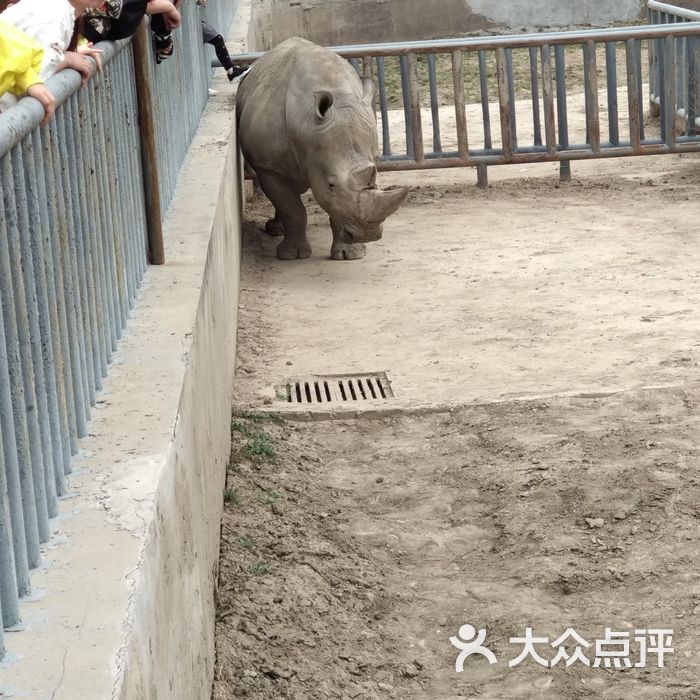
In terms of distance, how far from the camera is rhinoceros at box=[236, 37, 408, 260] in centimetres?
819

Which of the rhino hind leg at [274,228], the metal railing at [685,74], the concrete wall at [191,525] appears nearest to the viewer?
the concrete wall at [191,525]

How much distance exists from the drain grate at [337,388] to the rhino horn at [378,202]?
1847mm

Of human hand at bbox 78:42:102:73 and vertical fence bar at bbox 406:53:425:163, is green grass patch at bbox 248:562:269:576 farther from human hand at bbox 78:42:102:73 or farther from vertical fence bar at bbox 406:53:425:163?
vertical fence bar at bbox 406:53:425:163

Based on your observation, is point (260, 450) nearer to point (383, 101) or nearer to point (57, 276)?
point (57, 276)

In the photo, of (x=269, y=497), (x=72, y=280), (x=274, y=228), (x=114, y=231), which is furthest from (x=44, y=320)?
(x=274, y=228)

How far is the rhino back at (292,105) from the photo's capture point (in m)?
8.33

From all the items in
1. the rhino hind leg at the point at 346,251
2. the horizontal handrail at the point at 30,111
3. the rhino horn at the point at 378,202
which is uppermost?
the horizontal handrail at the point at 30,111

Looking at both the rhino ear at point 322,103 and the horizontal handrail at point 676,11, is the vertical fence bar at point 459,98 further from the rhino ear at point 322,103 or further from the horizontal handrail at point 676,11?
the rhino ear at point 322,103

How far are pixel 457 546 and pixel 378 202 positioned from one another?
12.5 ft

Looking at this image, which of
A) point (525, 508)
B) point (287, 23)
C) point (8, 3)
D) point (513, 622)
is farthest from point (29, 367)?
point (287, 23)

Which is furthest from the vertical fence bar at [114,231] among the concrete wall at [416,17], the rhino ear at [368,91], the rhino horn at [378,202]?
the concrete wall at [416,17]

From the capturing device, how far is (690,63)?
11.2 m

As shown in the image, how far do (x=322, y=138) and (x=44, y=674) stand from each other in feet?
20.9

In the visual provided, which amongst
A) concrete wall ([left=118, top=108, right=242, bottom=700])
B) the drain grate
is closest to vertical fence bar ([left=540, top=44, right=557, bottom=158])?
the drain grate
